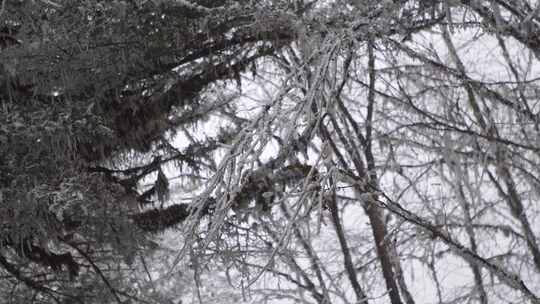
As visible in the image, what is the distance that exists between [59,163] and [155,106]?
1078mm

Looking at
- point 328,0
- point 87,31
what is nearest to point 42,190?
point 87,31

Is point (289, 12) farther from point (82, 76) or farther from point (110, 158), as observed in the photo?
point (110, 158)

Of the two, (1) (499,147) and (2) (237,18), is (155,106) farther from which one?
(1) (499,147)

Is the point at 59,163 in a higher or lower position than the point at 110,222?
higher

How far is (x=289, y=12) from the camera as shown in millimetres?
4020

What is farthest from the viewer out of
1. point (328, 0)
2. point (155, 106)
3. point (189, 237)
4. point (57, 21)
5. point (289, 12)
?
point (328, 0)

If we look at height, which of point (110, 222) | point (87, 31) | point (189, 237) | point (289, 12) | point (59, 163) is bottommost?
point (189, 237)

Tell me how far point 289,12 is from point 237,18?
75cm

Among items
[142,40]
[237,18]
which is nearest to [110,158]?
[142,40]

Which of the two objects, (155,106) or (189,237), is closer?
(189,237)

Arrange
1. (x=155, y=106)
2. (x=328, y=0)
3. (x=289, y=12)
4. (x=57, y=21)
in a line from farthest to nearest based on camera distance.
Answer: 1. (x=328, y=0)
2. (x=155, y=106)
3. (x=57, y=21)
4. (x=289, y=12)

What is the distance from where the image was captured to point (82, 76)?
4793mm

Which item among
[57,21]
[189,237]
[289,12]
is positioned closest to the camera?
[189,237]

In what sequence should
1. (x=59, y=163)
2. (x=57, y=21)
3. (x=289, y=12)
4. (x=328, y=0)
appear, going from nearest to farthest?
1. (x=289, y=12)
2. (x=57, y=21)
3. (x=59, y=163)
4. (x=328, y=0)
